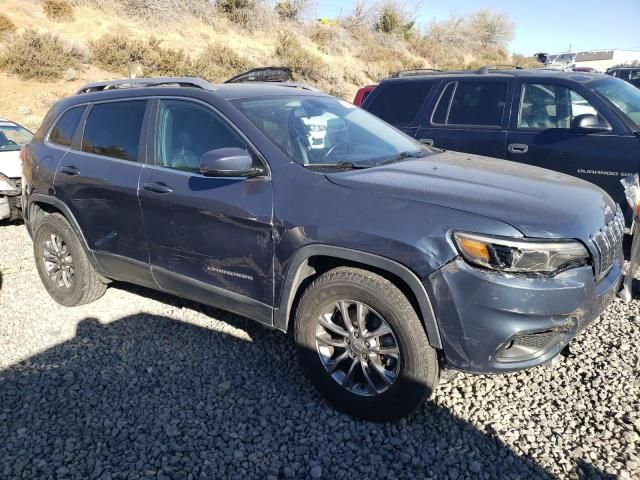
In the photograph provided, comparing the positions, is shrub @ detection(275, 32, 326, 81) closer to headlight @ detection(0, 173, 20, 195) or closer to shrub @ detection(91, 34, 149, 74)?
shrub @ detection(91, 34, 149, 74)

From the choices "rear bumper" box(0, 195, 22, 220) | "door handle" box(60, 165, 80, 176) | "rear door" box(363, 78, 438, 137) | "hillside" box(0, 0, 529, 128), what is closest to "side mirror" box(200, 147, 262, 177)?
"door handle" box(60, 165, 80, 176)

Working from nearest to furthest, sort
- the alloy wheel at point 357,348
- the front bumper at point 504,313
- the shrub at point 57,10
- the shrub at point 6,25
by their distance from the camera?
the front bumper at point 504,313 → the alloy wheel at point 357,348 → the shrub at point 6,25 → the shrub at point 57,10

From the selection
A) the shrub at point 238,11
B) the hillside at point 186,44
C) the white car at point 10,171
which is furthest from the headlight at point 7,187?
the shrub at point 238,11

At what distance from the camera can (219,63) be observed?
22594 millimetres

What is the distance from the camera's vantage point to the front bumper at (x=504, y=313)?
2361 mm

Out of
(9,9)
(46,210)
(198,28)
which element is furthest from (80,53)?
(46,210)

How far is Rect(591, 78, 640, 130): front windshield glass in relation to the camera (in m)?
5.22

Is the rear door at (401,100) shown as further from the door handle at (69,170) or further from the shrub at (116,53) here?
the shrub at (116,53)

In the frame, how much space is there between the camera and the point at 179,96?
3.54 m

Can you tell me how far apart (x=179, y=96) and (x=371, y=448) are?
2.56 metres

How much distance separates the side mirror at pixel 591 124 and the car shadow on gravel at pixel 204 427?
358cm

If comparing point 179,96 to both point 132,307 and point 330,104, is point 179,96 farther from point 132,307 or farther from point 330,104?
point 132,307

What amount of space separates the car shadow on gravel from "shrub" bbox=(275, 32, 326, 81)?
22.5m

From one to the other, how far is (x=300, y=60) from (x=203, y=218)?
23.3 m
